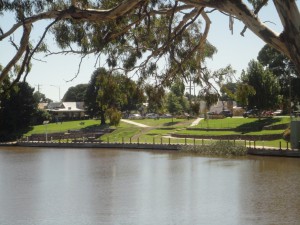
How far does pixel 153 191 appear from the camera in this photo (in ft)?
59.7

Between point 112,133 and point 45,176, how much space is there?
946 inches

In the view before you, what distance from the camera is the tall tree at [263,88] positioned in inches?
1549

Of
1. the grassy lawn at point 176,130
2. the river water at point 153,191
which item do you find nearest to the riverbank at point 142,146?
the river water at point 153,191

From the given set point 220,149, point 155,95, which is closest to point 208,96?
point 155,95

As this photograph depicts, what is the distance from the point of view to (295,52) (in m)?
5.66

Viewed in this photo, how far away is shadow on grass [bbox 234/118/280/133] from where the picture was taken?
3744 cm

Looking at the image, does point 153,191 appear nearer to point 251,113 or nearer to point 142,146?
point 142,146

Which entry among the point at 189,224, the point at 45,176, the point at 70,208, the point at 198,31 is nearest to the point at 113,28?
the point at 198,31

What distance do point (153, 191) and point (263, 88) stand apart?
23595 mm

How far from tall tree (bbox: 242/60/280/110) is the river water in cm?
1205

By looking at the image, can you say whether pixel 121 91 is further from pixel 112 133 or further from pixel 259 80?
pixel 112 133

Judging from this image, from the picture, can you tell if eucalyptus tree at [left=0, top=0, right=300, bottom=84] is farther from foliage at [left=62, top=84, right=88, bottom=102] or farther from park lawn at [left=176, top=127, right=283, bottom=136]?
foliage at [left=62, top=84, right=88, bottom=102]

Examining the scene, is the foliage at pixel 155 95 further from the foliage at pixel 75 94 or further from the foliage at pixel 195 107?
the foliage at pixel 75 94

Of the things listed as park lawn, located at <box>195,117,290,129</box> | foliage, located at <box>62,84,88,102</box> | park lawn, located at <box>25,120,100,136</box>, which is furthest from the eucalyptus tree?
foliage, located at <box>62,84,88,102</box>
